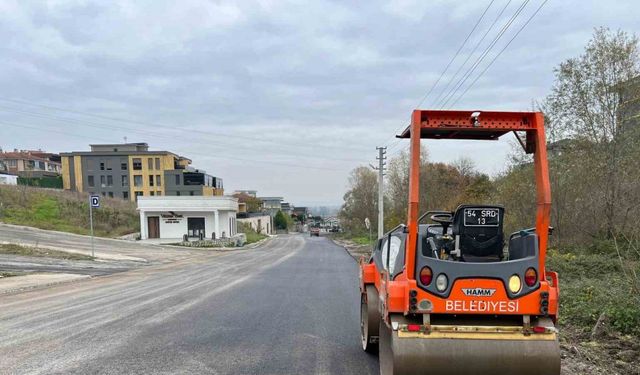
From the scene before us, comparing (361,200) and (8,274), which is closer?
(8,274)

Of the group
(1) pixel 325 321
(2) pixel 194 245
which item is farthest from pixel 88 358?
(2) pixel 194 245

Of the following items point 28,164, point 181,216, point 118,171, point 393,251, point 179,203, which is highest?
point 28,164

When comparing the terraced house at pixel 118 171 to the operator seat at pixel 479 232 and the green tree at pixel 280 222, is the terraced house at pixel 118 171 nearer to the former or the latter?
the green tree at pixel 280 222

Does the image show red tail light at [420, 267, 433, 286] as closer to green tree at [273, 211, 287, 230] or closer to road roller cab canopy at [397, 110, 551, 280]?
road roller cab canopy at [397, 110, 551, 280]

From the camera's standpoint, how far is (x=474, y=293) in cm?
445

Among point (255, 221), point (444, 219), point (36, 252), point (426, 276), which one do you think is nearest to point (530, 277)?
point (426, 276)

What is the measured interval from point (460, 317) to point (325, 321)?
4.92m

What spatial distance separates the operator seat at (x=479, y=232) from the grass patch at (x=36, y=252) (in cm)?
2526

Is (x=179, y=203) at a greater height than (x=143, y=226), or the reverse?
(x=179, y=203)

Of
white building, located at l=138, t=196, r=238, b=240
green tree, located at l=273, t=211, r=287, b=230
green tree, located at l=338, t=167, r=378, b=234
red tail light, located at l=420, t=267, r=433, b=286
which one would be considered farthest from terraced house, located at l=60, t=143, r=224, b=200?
red tail light, located at l=420, t=267, r=433, b=286

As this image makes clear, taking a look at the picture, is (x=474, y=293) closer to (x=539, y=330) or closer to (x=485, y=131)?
(x=539, y=330)

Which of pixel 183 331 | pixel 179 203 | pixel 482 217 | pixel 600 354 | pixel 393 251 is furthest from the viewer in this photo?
pixel 179 203

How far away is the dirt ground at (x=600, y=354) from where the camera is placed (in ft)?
17.8

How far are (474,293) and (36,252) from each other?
90.7 feet
